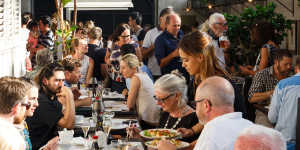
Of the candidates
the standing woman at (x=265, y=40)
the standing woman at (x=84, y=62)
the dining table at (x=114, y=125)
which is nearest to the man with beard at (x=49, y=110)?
the dining table at (x=114, y=125)

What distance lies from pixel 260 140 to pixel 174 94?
7.39 feet

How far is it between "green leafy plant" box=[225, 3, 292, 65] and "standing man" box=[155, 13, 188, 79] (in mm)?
2844

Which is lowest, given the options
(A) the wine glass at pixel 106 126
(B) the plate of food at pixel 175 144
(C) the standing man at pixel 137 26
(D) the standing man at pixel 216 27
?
Result: (B) the plate of food at pixel 175 144

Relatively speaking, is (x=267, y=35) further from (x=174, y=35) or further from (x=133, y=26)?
(x=133, y=26)

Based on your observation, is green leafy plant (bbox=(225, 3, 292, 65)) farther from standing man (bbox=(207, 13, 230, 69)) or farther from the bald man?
the bald man

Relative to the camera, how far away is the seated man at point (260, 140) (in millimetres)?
1780

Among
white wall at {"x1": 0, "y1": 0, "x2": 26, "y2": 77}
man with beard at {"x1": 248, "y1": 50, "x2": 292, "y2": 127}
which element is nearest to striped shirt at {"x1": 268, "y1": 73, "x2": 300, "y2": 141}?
man with beard at {"x1": 248, "y1": 50, "x2": 292, "y2": 127}

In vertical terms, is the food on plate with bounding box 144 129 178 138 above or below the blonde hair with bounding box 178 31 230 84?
below

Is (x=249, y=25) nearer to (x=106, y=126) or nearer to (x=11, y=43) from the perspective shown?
(x=11, y=43)

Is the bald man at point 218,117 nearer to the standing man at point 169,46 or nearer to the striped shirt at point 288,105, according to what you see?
the striped shirt at point 288,105

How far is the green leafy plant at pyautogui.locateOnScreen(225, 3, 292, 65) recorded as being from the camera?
28.3 ft

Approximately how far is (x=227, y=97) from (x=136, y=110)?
2.91 metres

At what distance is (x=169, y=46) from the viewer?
6.20m

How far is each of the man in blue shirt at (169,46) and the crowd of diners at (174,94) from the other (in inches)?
0.5
